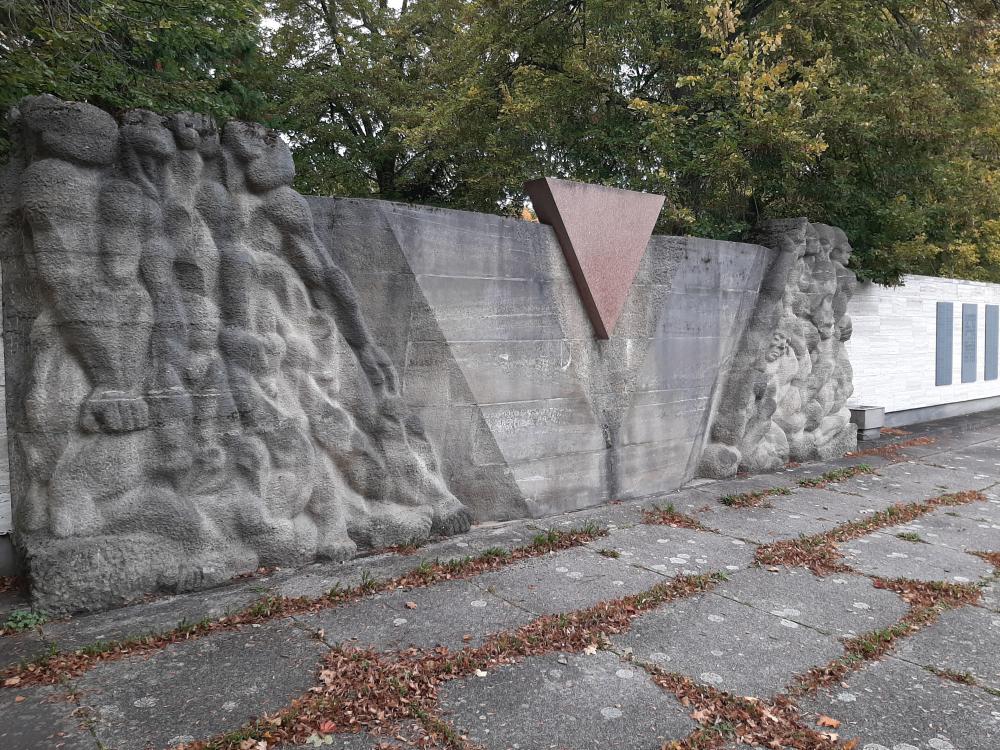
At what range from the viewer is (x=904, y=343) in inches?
481

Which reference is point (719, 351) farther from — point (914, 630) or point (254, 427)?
point (254, 427)

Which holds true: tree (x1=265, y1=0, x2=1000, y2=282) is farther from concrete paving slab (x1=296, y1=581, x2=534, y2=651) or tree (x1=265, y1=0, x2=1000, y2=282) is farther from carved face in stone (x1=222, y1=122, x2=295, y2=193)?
concrete paving slab (x1=296, y1=581, x2=534, y2=651)

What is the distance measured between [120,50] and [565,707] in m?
7.92

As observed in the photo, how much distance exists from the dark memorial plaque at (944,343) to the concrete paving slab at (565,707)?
12060mm

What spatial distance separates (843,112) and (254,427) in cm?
751

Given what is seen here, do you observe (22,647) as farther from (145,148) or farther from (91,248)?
(145,148)

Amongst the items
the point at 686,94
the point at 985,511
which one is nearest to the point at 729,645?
the point at 985,511

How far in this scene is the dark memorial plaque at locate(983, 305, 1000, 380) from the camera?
46.8ft

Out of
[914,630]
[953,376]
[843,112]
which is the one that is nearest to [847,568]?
[914,630]

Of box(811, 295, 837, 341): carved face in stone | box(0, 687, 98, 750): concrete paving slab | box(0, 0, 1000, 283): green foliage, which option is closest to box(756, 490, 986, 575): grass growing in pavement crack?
box(811, 295, 837, 341): carved face in stone

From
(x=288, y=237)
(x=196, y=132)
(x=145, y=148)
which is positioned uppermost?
(x=196, y=132)

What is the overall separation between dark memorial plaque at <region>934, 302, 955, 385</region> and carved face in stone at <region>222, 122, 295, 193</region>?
40.4 feet

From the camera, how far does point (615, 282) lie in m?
6.26

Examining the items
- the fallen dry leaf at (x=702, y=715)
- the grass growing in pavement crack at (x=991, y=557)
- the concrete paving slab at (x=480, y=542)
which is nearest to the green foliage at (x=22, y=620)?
the concrete paving slab at (x=480, y=542)
